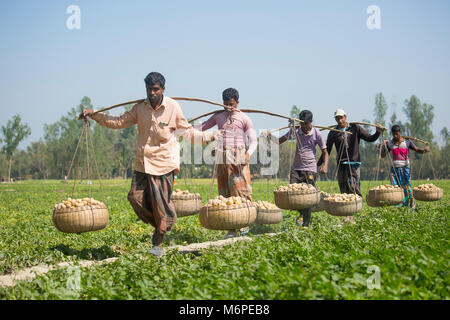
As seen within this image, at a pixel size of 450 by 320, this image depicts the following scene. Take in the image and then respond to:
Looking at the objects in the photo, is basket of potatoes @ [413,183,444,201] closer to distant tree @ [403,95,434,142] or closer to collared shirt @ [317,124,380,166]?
collared shirt @ [317,124,380,166]

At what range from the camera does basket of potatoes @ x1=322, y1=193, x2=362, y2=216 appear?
24.3ft

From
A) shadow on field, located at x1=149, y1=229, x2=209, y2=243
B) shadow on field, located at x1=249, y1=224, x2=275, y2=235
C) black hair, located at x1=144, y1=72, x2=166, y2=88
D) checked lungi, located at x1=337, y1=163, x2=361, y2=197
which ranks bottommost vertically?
shadow on field, located at x1=249, y1=224, x2=275, y2=235

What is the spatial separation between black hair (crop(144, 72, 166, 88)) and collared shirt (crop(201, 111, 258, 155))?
1503 mm

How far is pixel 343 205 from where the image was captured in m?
7.38

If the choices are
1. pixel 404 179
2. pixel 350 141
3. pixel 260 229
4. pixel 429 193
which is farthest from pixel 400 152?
pixel 260 229

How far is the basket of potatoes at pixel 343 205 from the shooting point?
7.39 m

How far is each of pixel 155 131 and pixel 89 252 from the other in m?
1.83

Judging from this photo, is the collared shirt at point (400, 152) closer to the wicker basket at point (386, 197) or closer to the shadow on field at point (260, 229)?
the wicker basket at point (386, 197)

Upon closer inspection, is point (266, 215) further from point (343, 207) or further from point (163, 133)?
point (163, 133)

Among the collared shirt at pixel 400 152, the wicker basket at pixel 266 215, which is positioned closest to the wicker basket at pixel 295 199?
the wicker basket at pixel 266 215

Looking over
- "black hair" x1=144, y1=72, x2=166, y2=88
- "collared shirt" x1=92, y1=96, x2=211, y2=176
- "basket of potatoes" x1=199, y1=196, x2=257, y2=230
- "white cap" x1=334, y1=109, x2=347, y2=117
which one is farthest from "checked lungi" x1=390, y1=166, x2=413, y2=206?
"black hair" x1=144, y1=72, x2=166, y2=88

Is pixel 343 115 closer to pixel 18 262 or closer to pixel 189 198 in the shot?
pixel 189 198

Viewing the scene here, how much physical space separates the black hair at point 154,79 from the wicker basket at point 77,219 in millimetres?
1705
